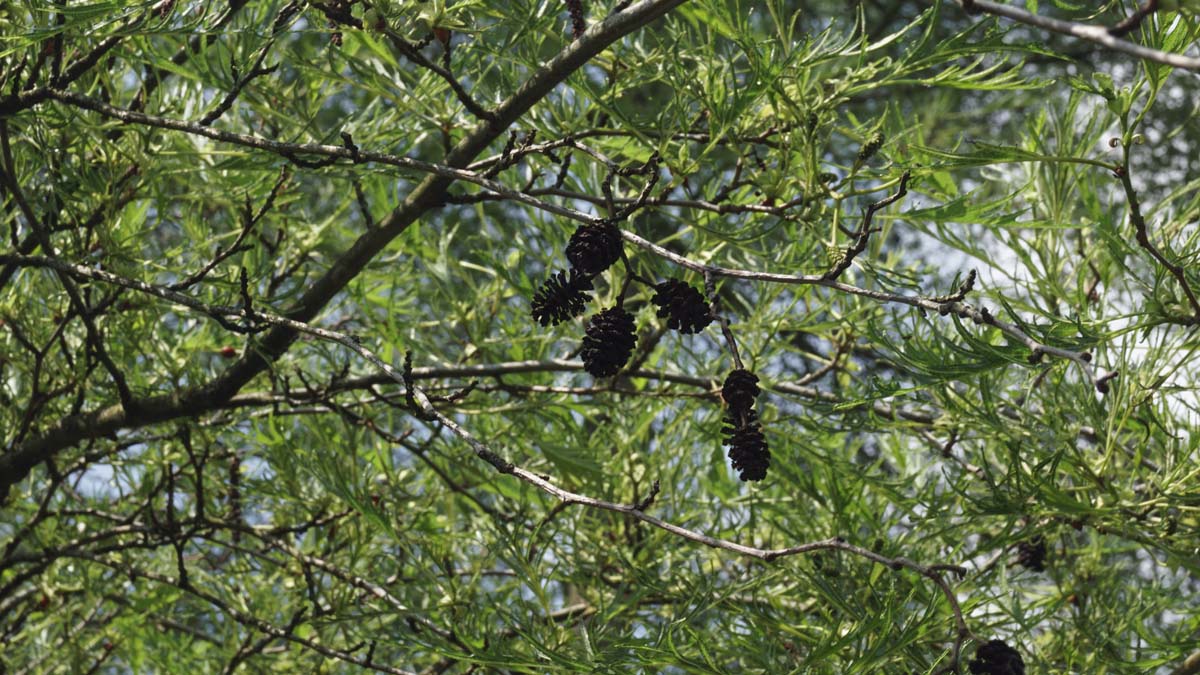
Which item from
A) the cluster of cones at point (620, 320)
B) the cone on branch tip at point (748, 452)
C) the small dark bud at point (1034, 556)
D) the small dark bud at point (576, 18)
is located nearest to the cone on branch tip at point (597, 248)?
the cluster of cones at point (620, 320)

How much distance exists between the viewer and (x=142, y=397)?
1.11 metres

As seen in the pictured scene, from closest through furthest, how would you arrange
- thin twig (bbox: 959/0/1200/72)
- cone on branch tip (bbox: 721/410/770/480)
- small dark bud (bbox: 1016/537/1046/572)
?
1. thin twig (bbox: 959/0/1200/72)
2. cone on branch tip (bbox: 721/410/770/480)
3. small dark bud (bbox: 1016/537/1046/572)

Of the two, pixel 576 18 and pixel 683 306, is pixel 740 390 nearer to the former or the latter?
pixel 683 306

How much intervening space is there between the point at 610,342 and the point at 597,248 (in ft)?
0.21

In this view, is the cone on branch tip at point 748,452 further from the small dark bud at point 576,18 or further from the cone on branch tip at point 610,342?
the small dark bud at point 576,18

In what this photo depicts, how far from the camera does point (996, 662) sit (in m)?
0.63

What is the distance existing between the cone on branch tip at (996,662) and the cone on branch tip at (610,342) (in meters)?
0.24

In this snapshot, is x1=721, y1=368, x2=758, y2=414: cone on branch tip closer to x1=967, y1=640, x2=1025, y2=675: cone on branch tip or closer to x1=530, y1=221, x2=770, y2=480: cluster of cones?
x1=530, y1=221, x2=770, y2=480: cluster of cones

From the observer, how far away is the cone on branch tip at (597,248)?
62 cm

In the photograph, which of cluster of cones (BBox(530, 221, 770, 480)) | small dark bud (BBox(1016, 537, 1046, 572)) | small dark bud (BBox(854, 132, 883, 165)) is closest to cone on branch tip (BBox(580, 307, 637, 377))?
cluster of cones (BBox(530, 221, 770, 480))

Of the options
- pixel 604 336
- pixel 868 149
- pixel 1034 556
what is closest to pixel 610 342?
pixel 604 336

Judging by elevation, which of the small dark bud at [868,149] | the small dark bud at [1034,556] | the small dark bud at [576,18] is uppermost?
the small dark bud at [576,18]

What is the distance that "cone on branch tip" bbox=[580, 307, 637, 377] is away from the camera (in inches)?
26.1

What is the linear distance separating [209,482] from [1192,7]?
3.52 ft
